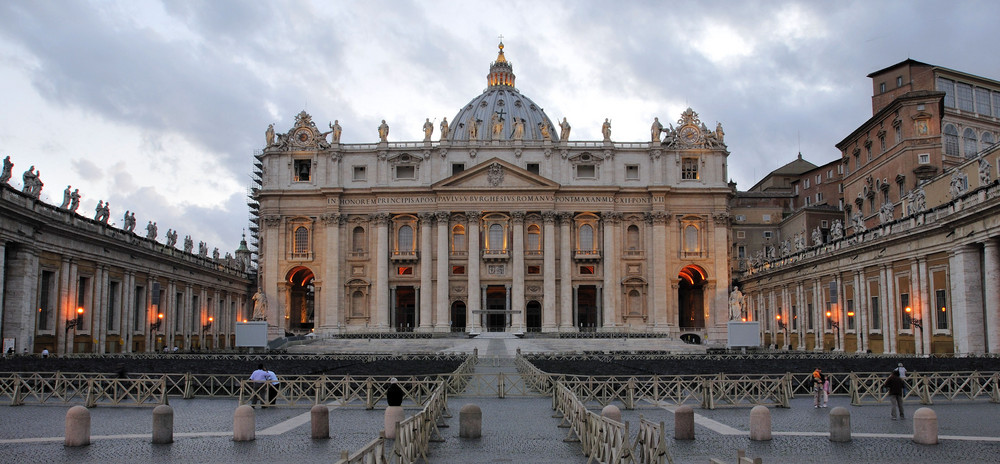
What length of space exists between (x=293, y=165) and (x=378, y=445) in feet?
262

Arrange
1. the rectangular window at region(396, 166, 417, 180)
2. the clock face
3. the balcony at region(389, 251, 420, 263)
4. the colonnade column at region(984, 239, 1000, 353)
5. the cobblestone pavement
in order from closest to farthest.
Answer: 1. the cobblestone pavement
2. the colonnade column at region(984, 239, 1000, 353)
3. the balcony at region(389, 251, 420, 263)
4. the rectangular window at region(396, 166, 417, 180)
5. the clock face

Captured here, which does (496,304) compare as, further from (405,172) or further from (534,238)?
(405,172)

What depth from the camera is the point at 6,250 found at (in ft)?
140

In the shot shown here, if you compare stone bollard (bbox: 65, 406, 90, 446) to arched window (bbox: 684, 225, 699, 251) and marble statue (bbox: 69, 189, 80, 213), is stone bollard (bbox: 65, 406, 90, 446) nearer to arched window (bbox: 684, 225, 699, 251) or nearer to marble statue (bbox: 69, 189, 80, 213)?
marble statue (bbox: 69, 189, 80, 213)

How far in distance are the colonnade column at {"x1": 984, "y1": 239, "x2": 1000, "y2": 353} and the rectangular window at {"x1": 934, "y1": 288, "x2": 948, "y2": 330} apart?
412 cm

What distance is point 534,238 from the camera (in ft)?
286

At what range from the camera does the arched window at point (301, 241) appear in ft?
290

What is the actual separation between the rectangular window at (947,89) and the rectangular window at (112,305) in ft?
192

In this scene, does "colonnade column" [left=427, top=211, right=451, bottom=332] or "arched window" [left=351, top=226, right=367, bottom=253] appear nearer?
"colonnade column" [left=427, top=211, right=451, bottom=332]

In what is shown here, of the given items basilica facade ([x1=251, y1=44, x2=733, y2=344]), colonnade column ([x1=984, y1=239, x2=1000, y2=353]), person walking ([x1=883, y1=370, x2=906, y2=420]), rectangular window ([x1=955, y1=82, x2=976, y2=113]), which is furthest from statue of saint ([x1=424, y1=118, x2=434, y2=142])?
person walking ([x1=883, y1=370, x2=906, y2=420])

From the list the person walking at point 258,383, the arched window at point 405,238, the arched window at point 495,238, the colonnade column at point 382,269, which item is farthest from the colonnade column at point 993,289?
the arched window at point 405,238

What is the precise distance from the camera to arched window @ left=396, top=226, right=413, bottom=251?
288 feet

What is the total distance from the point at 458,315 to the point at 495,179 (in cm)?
1457

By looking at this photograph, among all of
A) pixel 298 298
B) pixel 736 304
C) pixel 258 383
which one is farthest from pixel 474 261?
pixel 258 383
